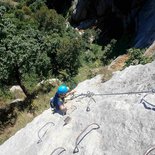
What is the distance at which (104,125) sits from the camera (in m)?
8.61

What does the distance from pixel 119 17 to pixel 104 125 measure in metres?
27.5

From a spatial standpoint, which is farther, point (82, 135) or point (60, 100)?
point (60, 100)

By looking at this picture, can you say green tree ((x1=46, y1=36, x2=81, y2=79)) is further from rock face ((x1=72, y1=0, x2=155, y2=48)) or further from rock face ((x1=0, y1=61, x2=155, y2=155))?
rock face ((x1=0, y1=61, x2=155, y2=155))

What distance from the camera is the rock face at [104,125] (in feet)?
24.9

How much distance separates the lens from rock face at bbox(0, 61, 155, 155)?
7.60 meters

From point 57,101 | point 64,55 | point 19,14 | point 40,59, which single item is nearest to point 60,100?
point 57,101

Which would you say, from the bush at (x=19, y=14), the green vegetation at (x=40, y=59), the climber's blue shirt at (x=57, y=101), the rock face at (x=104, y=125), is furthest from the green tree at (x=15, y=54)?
the bush at (x=19, y=14)

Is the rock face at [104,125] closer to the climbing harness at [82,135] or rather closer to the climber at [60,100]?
the climbing harness at [82,135]

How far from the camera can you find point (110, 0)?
3684 centimetres

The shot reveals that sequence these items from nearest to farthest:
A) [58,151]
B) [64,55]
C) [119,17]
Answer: [58,151]
[64,55]
[119,17]

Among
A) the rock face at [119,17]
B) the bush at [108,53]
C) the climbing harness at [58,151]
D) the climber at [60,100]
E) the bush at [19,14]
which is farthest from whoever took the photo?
the bush at [19,14]

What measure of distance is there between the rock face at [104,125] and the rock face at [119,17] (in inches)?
504

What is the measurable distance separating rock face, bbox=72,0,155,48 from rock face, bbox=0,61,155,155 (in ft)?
42.0

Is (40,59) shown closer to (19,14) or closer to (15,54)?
(15,54)
